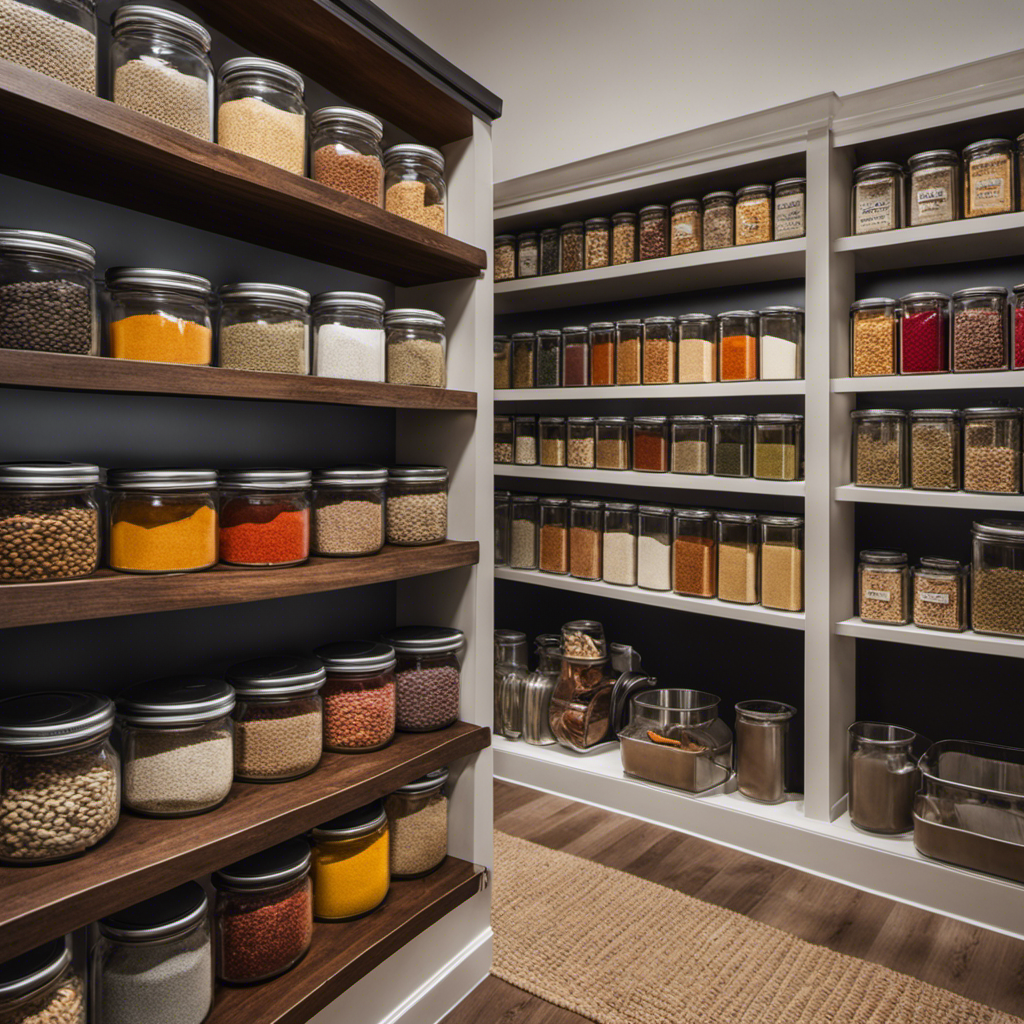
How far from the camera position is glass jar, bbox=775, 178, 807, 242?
2107mm

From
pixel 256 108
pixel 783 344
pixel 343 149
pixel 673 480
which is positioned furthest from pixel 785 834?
pixel 256 108

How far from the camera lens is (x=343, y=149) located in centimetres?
132

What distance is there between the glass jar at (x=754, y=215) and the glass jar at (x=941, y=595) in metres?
0.97

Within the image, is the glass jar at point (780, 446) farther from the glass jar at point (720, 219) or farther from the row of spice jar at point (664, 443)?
the glass jar at point (720, 219)

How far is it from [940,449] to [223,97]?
1719 millimetres

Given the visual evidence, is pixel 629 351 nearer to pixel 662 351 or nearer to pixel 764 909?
pixel 662 351

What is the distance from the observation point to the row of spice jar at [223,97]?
953mm

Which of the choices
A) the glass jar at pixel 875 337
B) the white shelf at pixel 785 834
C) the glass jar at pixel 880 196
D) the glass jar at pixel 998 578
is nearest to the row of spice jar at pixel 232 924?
the white shelf at pixel 785 834

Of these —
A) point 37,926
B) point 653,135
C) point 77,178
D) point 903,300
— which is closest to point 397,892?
point 37,926

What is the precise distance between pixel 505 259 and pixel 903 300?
1.29m

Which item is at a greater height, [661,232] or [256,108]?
[661,232]

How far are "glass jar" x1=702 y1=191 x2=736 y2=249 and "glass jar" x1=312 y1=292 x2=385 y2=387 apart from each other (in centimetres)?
126

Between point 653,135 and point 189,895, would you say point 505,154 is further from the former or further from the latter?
point 189,895

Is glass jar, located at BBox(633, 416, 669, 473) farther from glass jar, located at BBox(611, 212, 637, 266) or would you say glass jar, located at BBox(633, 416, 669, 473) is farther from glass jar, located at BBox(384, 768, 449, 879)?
glass jar, located at BBox(384, 768, 449, 879)
